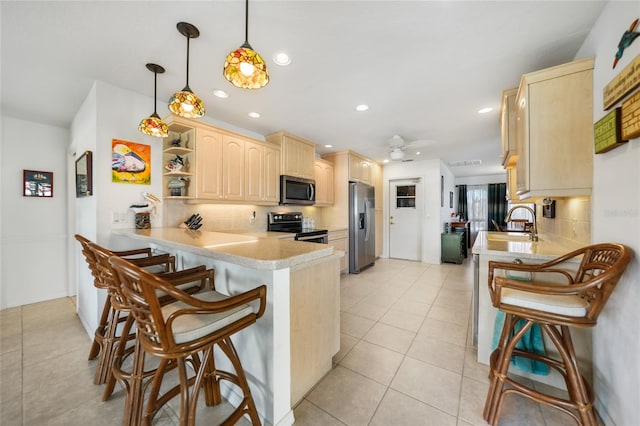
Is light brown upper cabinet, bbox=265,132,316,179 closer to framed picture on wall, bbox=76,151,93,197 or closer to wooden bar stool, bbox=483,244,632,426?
framed picture on wall, bbox=76,151,93,197

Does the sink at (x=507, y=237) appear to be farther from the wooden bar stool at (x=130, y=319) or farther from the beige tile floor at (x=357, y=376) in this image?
the wooden bar stool at (x=130, y=319)

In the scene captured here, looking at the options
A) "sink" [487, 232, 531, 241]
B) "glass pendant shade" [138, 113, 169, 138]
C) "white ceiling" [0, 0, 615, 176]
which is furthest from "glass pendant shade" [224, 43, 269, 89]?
"sink" [487, 232, 531, 241]

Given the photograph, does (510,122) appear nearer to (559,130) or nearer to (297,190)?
(559,130)

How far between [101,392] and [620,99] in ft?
11.9

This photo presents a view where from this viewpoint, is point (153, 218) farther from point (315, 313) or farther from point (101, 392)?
point (315, 313)

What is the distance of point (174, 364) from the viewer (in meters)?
1.36

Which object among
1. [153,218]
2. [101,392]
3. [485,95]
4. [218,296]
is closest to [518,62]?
[485,95]

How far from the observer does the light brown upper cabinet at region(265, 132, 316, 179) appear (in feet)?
12.0

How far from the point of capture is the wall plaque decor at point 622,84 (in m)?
1.06

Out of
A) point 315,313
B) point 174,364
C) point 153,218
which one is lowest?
point 174,364

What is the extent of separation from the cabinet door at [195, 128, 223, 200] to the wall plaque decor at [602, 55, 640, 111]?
327 centimetres

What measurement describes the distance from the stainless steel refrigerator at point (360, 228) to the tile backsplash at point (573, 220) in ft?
9.06

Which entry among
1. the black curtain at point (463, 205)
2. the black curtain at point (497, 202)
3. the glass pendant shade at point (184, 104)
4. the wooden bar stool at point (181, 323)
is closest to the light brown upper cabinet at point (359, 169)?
the glass pendant shade at point (184, 104)

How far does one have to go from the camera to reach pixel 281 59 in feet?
6.15
